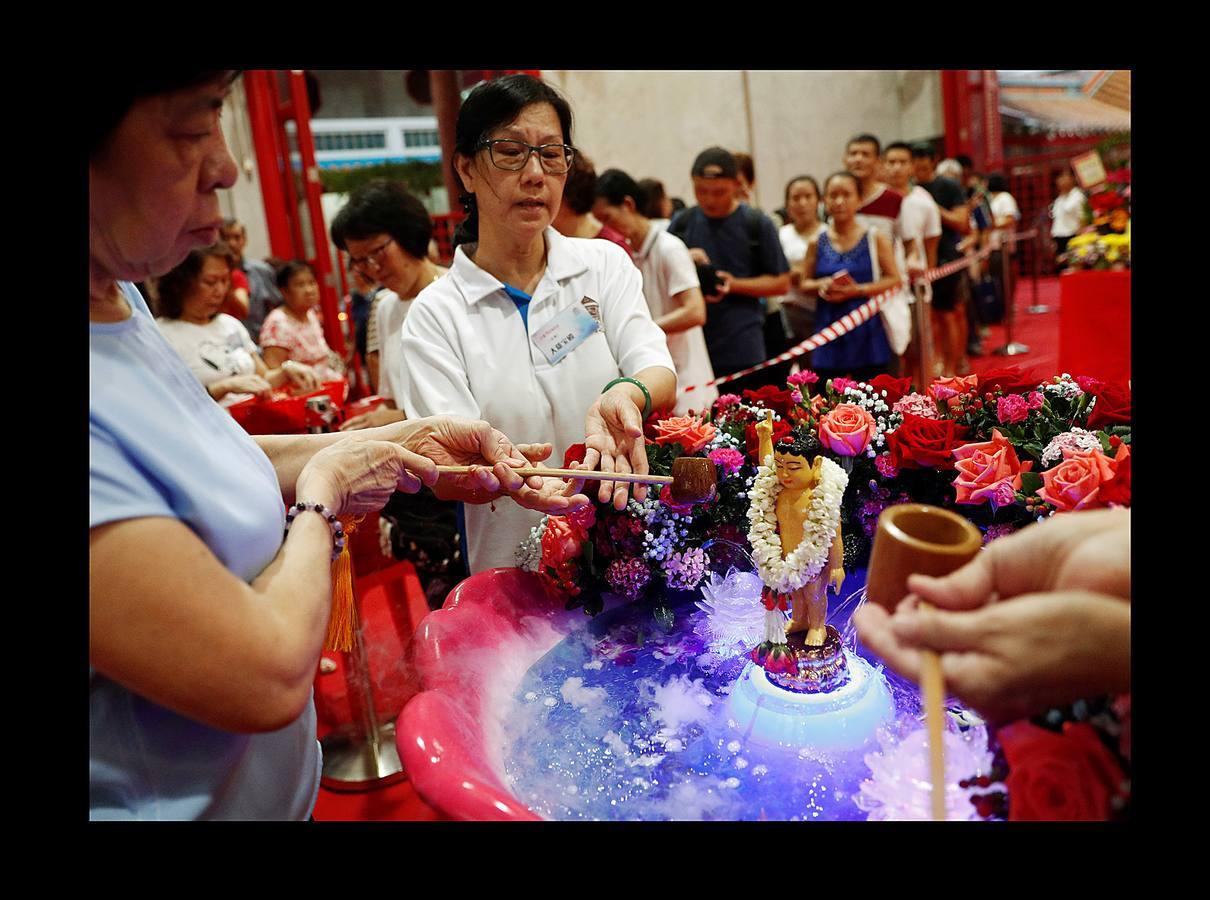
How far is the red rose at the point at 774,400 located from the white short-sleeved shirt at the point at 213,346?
108 inches

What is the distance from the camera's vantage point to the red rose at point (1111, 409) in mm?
1677

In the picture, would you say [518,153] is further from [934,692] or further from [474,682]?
[934,692]

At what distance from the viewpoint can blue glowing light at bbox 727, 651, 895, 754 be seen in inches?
55.7

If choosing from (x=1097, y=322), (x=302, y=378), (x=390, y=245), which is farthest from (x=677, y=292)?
(x=1097, y=322)

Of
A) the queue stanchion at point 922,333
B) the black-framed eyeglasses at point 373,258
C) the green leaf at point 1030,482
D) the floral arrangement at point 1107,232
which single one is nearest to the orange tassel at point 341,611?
the green leaf at point 1030,482

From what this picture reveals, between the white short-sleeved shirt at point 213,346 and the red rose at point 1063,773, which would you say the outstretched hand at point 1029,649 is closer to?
the red rose at point 1063,773

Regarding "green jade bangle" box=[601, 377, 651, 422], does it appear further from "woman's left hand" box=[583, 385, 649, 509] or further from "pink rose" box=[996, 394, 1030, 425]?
"pink rose" box=[996, 394, 1030, 425]

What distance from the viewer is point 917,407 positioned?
6.23 feet

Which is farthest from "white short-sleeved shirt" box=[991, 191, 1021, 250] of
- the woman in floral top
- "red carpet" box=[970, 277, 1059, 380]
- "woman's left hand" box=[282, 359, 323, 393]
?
"woman's left hand" box=[282, 359, 323, 393]

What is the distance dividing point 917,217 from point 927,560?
19.3 ft

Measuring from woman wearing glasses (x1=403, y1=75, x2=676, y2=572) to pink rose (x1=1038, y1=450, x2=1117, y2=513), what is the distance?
78cm

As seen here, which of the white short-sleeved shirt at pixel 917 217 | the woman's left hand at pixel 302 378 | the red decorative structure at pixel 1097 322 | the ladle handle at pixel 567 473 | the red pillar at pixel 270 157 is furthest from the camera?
the red pillar at pixel 270 157

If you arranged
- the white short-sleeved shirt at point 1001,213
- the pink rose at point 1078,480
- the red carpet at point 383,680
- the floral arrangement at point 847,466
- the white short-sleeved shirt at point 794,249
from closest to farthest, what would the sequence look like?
the pink rose at point 1078,480, the floral arrangement at point 847,466, the red carpet at point 383,680, the white short-sleeved shirt at point 794,249, the white short-sleeved shirt at point 1001,213
